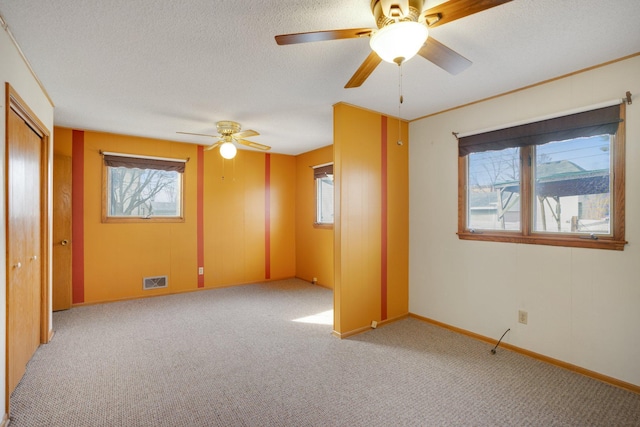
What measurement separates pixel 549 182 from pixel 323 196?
344 centimetres

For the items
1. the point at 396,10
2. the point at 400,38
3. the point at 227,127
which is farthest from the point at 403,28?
the point at 227,127

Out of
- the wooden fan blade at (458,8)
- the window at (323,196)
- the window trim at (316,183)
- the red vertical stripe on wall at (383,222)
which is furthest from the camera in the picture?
the window at (323,196)

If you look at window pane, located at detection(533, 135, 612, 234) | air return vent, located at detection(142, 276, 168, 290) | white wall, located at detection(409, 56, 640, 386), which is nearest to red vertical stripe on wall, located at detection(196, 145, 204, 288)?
air return vent, located at detection(142, 276, 168, 290)

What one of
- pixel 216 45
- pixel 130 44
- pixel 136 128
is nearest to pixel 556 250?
pixel 216 45

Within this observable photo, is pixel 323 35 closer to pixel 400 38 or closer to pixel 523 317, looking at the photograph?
pixel 400 38

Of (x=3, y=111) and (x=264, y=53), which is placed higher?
(x=264, y=53)

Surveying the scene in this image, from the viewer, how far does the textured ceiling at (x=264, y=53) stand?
5.86 ft

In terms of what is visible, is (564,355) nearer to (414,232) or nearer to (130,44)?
(414,232)

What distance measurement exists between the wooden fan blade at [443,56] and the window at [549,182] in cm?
141

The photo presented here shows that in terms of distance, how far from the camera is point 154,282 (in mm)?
4727

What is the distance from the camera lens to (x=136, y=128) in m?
4.16

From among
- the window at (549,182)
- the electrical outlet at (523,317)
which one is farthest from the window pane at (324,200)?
the electrical outlet at (523,317)

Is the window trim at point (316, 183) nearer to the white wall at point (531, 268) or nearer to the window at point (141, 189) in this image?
the white wall at point (531, 268)

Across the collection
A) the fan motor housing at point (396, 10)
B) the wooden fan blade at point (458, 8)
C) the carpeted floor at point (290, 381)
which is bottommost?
the carpeted floor at point (290, 381)
